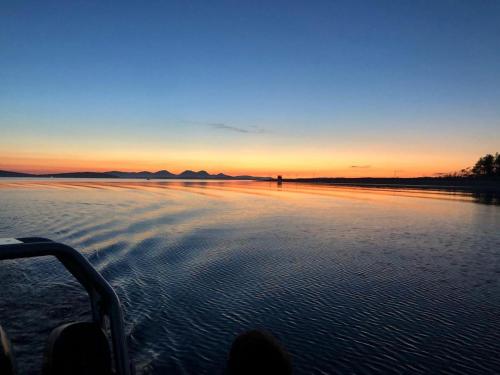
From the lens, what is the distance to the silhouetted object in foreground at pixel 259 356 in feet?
8.18

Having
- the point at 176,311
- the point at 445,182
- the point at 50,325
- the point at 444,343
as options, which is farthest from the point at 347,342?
the point at 445,182

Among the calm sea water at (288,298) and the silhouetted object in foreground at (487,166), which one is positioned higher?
the silhouetted object in foreground at (487,166)

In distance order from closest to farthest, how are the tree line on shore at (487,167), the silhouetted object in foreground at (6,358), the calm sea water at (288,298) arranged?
1. the silhouetted object in foreground at (6,358)
2. the calm sea water at (288,298)
3. the tree line on shore at (487,167)

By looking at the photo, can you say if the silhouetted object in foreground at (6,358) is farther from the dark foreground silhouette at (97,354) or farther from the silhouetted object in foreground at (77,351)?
the silhouetted object in foreground at (77,351)

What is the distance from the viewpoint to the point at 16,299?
8.40 m

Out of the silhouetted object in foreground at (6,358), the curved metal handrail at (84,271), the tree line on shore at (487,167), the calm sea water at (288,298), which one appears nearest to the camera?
the silhouetted object in foreground at (6,358)

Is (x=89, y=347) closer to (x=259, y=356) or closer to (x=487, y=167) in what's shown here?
(x=259, y=356)

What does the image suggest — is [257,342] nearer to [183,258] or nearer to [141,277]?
[141,277]

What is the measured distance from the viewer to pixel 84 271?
2.76 meters

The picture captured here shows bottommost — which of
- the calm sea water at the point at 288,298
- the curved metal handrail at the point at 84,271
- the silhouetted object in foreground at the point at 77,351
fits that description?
the calm sea water at the point at 288,298

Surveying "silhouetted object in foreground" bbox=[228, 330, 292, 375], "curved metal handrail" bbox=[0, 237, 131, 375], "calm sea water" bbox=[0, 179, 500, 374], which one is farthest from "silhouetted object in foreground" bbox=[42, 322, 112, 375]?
"calm sea water" bbox=[0, 179, 500, 374]

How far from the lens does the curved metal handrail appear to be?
8.09 ft

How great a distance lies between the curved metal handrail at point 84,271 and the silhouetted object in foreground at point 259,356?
34.4 inches

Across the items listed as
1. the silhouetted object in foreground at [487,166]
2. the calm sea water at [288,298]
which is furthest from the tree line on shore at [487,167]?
the calm sea water at [288,298]
